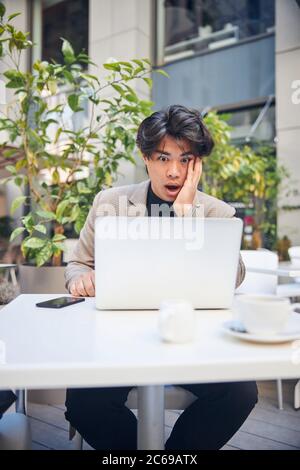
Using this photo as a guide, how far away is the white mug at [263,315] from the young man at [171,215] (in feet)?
1.71

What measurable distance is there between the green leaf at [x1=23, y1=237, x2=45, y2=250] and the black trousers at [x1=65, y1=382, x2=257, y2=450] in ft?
4.20

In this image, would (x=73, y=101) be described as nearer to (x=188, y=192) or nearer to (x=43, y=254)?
(x=43, y=254)

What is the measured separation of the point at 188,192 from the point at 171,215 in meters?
0.17

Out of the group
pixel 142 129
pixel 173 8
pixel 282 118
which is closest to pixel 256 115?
pixel 282 118

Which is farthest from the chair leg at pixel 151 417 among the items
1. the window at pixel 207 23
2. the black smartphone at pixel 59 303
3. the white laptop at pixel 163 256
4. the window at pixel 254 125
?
the window at pixel 207 23

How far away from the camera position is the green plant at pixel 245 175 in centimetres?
455

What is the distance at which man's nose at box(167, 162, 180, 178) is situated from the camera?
172 cm

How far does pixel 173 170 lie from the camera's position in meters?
1.72

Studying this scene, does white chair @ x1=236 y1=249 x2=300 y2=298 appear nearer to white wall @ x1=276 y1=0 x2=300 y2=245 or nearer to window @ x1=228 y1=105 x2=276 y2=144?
white wall @ x1=276 y1=0 x2=300 y2=245

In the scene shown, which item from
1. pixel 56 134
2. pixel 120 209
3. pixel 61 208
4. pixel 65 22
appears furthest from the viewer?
pixel 65 22

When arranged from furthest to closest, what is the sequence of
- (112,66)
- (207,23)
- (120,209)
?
(207,23)
(112,66)
(120,209)

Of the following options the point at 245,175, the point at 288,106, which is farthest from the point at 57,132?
the point at 288,106

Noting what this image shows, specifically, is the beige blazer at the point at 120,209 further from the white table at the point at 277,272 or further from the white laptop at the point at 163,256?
the white table at the point at 277,272

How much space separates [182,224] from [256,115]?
5785 millimetres
